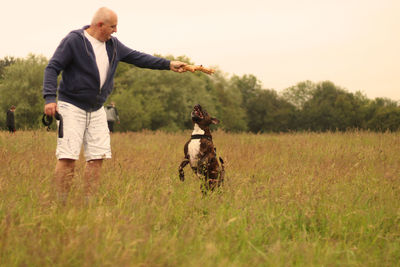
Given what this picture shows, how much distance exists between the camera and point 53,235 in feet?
8.07

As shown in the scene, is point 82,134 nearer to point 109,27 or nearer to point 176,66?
point 109,27

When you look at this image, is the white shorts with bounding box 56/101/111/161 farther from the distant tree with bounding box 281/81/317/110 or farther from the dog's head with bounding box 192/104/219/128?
the distant tree with bounding box 281/81/317/110

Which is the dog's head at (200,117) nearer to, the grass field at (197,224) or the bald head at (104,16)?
the grass field at (197,224)

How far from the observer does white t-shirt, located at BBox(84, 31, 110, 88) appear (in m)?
3.98

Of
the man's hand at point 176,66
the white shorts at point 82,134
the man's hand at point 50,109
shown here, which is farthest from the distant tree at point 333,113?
the man's hand at point 50,109

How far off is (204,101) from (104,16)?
44.8m

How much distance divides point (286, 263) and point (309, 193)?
1592 millimetres

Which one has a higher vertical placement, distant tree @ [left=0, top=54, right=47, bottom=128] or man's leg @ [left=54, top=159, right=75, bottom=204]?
distant tree @ [left=0, top=54, right=47, bottom=128]

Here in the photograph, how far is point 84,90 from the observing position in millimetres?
3887

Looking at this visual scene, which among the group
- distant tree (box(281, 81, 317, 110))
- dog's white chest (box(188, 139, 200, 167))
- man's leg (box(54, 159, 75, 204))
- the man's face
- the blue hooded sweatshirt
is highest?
distant tree (box(281, 81, 317, 110))

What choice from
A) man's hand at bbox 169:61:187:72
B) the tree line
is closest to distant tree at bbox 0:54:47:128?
the tree line

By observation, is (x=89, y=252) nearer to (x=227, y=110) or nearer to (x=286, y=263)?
(x=286, y=263)

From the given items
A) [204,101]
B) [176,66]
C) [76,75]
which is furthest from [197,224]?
[204,101]

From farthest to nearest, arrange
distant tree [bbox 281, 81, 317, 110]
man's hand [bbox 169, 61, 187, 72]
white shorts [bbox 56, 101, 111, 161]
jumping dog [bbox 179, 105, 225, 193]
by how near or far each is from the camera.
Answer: distant tree [bbox 281, 81, 317, 110], jumping dog [bbox 179, 105, 225, 193], man's hand [bbox 169, 61, 187, 72], white shorts [bbox 56, 101, 111, 161]
